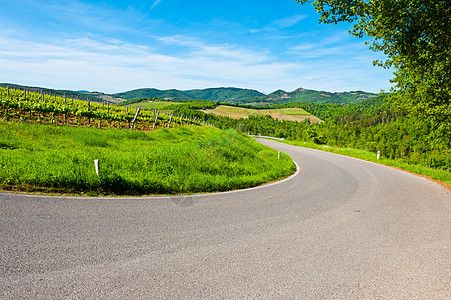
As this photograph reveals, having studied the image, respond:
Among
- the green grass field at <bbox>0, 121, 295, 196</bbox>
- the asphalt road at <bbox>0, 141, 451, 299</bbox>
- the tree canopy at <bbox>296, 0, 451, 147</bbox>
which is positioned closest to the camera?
the asphalt road at <bbox>0, 141, 451, 299</bbox>

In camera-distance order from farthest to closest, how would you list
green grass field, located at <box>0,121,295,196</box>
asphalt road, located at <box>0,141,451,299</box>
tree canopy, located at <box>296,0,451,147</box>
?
tree canopy, located at <box>296,0,451,147</box>, green grass field, located at <box>0,121,295,196</box>, asphalt road, located at <box>0,141,451,299</box>

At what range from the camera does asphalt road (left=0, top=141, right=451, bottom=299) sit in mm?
3047

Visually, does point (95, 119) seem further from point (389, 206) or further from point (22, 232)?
point (389, 206)

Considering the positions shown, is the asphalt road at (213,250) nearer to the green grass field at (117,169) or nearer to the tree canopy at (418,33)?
the green grass field at (117,169)

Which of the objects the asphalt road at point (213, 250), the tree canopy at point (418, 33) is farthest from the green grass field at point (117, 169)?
the tree canopy at point (418, 33)

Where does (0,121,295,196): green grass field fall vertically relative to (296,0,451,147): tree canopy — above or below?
below

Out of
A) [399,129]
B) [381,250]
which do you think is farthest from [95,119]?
[399,129]

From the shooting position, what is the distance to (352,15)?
9.66m

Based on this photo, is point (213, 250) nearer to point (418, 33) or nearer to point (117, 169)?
point (117, 169)

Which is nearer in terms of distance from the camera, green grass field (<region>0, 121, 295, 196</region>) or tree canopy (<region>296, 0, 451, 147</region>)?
green grass field (<region>0, 121, 295, 196</region>)

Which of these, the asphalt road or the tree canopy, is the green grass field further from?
the tree canopy

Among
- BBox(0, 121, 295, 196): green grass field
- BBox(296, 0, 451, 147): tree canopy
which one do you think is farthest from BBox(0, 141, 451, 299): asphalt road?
BBox(296, 0, 451, 147): tree canopy

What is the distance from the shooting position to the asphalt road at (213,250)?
3.05m

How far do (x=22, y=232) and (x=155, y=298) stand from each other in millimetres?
2767
